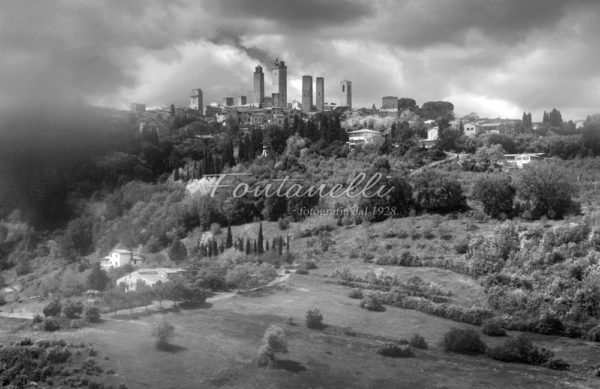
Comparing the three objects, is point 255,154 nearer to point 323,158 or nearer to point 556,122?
point 323,158

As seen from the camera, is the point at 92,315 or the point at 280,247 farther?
the point at 280,247

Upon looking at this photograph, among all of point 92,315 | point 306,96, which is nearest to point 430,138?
point 306,96

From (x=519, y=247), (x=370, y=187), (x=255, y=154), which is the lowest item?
(x=519, y=247)

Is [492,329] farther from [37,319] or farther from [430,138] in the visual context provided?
[430,138]

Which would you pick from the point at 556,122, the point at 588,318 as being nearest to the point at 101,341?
the point at 588,318

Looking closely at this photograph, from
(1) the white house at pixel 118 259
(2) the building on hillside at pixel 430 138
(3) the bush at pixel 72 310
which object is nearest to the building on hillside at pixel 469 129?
(2) the building on hillside at pixel 430 138

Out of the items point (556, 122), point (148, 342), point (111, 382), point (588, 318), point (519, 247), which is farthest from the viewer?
point (556, 122)
